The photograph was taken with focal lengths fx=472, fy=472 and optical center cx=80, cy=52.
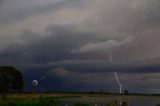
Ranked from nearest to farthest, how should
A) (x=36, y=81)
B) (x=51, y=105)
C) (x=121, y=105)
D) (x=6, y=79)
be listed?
(x=121, y=105), (x=51, y=105), (x=36, y=81), (x=6, y=79)

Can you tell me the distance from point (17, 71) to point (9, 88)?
6.84 metres

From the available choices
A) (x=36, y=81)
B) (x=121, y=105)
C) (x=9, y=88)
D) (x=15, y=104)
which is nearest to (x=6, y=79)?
(x=9, y=88)

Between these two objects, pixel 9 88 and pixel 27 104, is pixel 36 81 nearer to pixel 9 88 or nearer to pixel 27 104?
pixel 27 104

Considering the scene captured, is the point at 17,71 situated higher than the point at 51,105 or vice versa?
the point at 17,71

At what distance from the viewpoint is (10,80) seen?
504ft

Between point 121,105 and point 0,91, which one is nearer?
point 121,105

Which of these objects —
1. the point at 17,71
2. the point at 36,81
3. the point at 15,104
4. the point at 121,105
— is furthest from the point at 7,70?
the point at 121,105

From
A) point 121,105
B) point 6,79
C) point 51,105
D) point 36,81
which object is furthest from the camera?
point 6,79

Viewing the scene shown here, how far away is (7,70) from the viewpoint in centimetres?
15862

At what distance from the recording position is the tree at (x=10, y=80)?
152 metres

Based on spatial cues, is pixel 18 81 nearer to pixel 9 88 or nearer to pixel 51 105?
pixel 9 88

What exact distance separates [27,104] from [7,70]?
64.8 m

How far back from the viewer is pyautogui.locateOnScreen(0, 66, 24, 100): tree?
152375 mm

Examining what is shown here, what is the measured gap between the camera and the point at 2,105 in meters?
93.6
